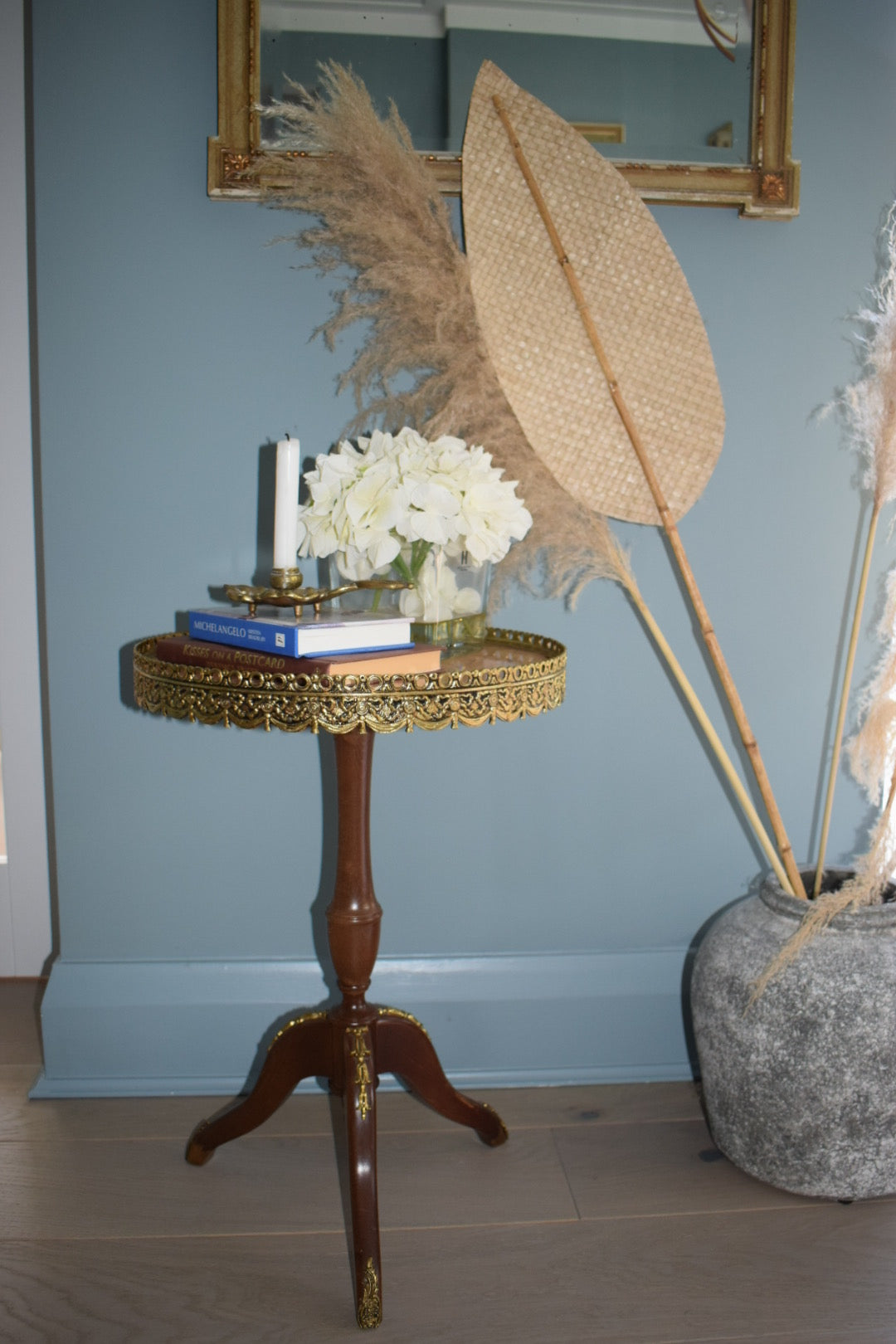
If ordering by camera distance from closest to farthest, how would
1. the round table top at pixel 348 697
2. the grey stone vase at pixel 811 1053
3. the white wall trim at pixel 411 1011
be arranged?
the round table top at pixel 348 697, the grey stone vase at pixel 811 1053, the white wall trim at pixel 411 1011

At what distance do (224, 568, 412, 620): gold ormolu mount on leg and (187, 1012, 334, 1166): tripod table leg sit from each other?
56 centimetres

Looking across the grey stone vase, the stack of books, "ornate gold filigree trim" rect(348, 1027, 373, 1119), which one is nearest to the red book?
the stack of books

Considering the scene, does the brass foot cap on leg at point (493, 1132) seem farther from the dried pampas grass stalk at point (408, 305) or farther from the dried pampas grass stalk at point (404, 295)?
the dried pampas grass stalk at point (404, 295)

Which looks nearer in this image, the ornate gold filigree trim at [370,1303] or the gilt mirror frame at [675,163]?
the ornate gold filigree trim at [370,1303]

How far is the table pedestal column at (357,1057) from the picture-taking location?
126 centimetres

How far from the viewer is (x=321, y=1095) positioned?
1686mm

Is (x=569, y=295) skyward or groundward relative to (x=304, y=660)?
skyward

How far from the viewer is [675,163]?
5.12 ft

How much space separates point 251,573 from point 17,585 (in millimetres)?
544

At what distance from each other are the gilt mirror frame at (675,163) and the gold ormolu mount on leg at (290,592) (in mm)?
Answer: 616

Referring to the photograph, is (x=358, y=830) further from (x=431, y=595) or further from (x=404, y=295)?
(x=404, y=295)

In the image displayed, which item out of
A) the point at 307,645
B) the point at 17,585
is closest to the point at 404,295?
the point at 307,645

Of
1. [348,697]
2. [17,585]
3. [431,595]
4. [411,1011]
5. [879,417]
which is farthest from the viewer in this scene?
[17,585]

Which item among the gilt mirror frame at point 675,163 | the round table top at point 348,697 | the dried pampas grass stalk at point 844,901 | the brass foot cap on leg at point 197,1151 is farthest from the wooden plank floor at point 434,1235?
the gilt mirror frame at point 675,163
